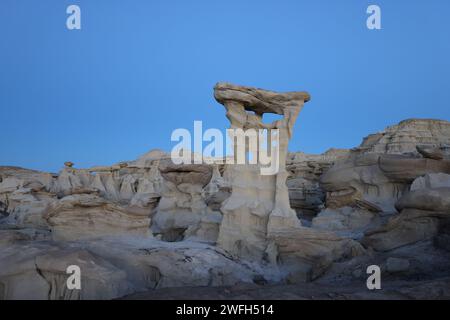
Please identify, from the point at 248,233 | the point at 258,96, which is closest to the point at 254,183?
the point at 248,233

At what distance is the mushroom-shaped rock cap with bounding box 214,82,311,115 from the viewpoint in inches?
458

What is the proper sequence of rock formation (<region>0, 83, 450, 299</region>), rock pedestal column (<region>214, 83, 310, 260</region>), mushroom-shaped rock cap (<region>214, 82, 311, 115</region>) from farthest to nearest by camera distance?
mushroom-shaped rock cap (<region>214, 82, 311, 115</region>)
rock pedestal column (<region>214, 83, 310, 260</region>)
rock formation (<region>0, 83, 450, 299</region>)

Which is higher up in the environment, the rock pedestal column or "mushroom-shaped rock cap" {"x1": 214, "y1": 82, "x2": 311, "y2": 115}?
"mushroom-shaped rock cap" {"x1": 214, "y1": 82, "x2": 311, "y2": 115}

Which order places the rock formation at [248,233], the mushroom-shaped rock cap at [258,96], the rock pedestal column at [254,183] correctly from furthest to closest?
the mushroom-shaped rock cap at [258,96] < the rock pedestal column at [254,183] < the rock formation at [248,233]

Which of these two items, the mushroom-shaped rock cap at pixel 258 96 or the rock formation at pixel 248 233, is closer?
the rock formation at pixel 248 233

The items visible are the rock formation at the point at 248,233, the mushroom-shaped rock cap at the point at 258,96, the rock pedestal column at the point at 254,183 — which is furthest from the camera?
the mushroom-shaped rock cap at the point at 258,96

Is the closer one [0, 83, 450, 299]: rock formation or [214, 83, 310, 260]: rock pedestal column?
[0, 83, 450, 299]: rock formation

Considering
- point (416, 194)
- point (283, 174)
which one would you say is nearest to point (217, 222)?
point (283, 174)

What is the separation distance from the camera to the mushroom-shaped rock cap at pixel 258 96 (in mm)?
11624

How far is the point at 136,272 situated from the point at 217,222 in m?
4.68

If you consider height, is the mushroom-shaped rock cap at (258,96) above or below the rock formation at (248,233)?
above

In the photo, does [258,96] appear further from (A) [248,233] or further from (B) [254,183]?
(A) [248,233]

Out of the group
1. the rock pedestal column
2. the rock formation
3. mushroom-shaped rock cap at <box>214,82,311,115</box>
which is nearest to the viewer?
the rock formation
